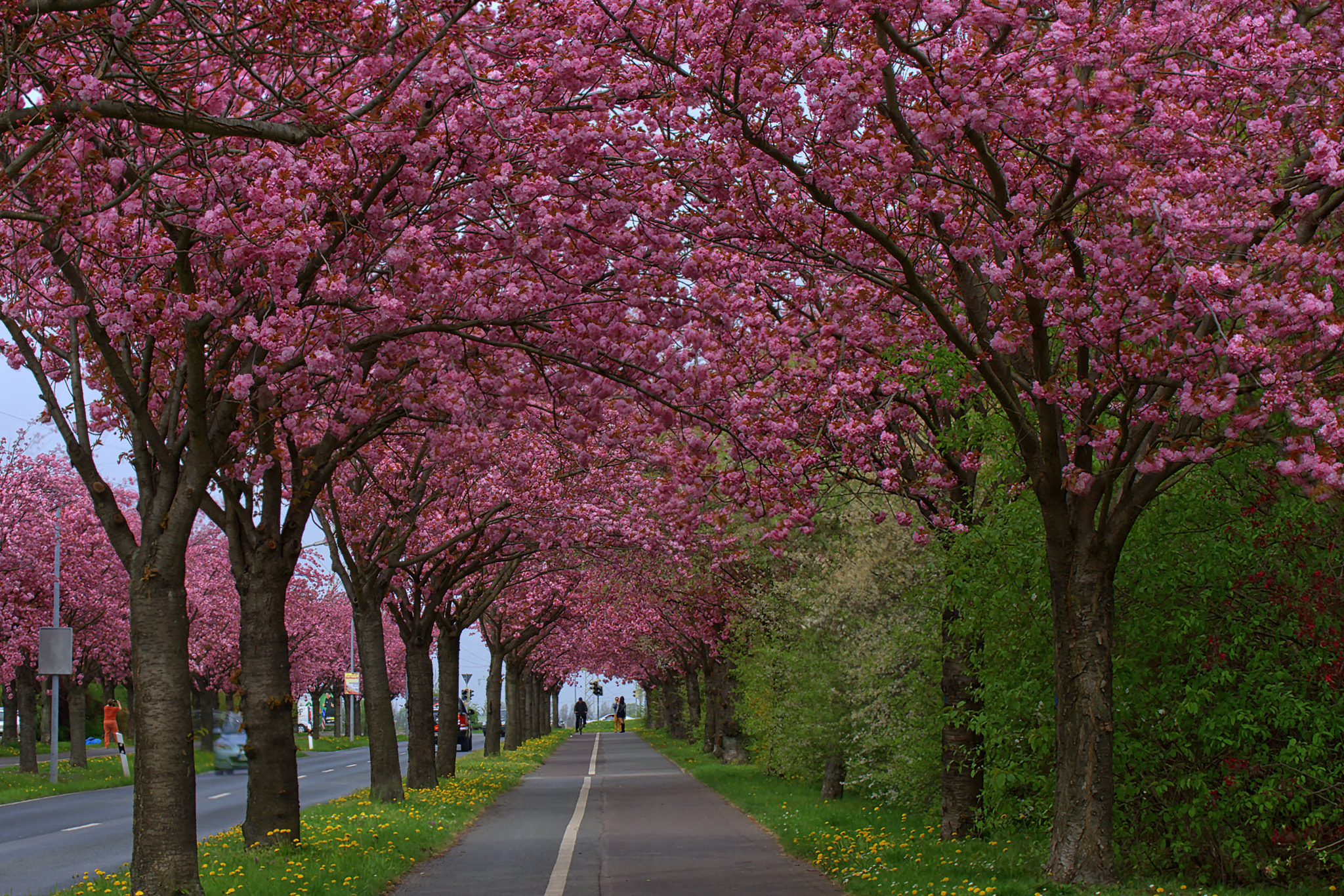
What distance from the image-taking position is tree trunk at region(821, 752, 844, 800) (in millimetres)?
20969

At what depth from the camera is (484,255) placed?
1038cm

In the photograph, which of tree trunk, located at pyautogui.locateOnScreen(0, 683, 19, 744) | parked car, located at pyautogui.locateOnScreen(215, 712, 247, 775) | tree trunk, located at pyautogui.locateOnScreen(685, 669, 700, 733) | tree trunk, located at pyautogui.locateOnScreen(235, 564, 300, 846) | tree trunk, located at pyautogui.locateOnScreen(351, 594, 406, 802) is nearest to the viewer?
tree trunk, located at pyautogui.locateOnScreen(235, 564, 300, 846)

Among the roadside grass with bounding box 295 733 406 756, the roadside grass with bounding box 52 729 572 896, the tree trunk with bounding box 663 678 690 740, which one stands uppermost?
the roadside grass with bounding box 52 729 572 896

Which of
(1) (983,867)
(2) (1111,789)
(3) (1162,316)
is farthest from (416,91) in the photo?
(1) (983,867)

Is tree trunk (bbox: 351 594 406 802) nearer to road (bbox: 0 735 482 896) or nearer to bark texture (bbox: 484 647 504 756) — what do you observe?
road (bbox: 0 735 482 896)

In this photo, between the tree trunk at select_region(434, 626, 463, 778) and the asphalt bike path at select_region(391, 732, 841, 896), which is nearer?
the asphalt bike path at select_region(391, 732, 841, 896)

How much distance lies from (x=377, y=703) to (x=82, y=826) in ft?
19.3

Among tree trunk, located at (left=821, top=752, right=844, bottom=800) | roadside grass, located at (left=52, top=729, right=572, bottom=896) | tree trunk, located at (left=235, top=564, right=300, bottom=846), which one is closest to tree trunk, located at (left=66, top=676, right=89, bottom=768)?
roadside grass, located at (left=52, top=729, right=572, bottom=896)

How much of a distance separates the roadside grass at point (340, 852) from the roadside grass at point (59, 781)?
1077 cm

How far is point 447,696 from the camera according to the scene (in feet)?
93.5

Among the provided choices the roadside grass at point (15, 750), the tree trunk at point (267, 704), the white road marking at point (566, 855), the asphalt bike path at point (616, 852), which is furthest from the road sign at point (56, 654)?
the roadside grass at point (15, 750)

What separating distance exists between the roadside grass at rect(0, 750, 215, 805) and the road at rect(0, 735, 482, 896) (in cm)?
60

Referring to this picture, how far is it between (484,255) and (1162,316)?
212 inches

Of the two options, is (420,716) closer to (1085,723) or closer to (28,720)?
(1085,723)
